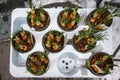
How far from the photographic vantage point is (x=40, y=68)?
1084mm

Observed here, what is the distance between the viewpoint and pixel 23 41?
1.11 meters

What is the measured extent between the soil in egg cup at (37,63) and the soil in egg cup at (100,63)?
6.6 inches

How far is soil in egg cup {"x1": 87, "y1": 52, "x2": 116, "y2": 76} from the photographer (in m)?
1.08

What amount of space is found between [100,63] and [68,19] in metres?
0.21

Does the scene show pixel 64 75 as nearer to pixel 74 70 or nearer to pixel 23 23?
pixel 74 70

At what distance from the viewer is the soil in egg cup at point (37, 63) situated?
1.09 meters

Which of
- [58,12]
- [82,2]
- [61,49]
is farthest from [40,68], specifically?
[82,2]

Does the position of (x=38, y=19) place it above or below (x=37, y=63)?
above

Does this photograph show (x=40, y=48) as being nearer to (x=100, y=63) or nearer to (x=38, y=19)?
(x=38, y=19)

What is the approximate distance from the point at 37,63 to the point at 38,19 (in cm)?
17

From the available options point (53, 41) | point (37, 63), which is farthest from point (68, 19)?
point (37, 63)

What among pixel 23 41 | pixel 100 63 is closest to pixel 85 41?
pixel 100 63

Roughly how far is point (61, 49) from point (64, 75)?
0.11 metres

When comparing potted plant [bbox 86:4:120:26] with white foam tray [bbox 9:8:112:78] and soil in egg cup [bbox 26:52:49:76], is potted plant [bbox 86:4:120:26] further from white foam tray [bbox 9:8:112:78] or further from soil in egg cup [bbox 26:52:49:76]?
soil in egg cup [bbox 26:52:49:76]
